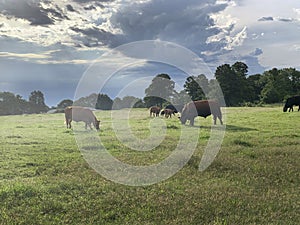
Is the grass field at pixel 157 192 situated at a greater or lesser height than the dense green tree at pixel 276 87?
lesser

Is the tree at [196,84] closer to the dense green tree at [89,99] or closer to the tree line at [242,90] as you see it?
the dense green tree at [89,99]

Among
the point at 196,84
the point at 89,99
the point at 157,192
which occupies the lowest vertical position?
the point at 157,192

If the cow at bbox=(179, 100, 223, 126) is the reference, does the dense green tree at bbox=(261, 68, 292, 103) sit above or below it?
above

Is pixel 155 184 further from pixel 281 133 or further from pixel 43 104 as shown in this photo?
pixel 43 104

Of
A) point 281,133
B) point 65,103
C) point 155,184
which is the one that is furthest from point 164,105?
point 155,184

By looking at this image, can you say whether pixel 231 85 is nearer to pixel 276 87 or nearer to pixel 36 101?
pixel 276 87

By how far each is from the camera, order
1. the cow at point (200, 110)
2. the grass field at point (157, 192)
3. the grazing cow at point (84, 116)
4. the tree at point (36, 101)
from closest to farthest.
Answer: the grass field at point (157, 192)
the grazing cow at point (84, 116)
the cow at point (200, 110)
the tree at point (36, 101)

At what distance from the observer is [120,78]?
13.9 meters

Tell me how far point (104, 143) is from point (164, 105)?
28119 mm

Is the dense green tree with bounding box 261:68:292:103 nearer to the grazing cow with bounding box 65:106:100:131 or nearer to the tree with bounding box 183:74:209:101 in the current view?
the tree with bounding box 183:74:209:101

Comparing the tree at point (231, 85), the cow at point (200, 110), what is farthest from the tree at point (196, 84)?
the tree at point (231, 85)

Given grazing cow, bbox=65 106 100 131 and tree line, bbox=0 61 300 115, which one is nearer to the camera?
grazing cow, bbox=65 106 100 131

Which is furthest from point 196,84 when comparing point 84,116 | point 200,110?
point 84,116

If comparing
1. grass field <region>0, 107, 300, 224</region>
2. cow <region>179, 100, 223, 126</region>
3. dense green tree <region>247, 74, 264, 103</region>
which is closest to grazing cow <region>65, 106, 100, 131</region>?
cow <region>179, 100, 223, 126</region>
